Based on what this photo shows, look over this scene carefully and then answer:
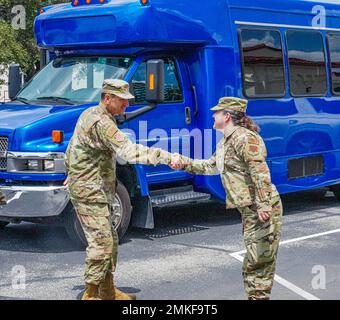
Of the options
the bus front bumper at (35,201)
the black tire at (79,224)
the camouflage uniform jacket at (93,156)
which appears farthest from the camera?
the black tire at (79,224)

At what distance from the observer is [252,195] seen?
6.11 meters

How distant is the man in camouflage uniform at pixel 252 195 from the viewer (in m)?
6.02

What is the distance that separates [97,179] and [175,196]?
359cm

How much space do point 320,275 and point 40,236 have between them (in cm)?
372

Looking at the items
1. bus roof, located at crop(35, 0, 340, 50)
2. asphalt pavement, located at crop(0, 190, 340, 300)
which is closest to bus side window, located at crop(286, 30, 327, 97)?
bus roof, located at crop(35, 0, 340, 50)

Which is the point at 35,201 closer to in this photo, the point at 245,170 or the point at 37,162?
the point at 37,162

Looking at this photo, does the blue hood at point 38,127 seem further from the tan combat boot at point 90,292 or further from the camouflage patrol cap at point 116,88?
the tan combat boot at point 90,292

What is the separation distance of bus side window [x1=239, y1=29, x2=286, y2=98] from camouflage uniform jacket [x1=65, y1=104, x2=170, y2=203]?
4.44 meters

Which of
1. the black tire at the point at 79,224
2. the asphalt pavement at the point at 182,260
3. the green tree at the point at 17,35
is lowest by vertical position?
the asphalt pavement at the point at 182,260

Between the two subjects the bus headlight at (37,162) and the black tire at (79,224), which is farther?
the black tire at (79,224)

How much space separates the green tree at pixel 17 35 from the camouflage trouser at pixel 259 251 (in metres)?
18.6

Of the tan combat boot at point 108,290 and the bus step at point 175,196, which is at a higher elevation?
the bus step at point 175,196

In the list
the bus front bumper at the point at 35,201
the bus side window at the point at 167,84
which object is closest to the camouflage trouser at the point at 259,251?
the bus front bumper at the point at 35,201
